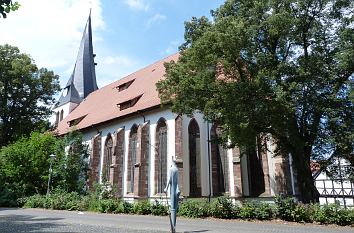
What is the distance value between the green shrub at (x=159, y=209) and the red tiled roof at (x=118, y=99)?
26.2ft

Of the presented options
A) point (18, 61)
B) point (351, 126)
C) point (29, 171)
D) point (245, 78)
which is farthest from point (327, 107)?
point (18, 61)

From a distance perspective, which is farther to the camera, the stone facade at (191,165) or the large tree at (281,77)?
the stone facade at (191,165)

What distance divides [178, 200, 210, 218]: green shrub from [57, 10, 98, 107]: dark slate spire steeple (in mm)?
28849

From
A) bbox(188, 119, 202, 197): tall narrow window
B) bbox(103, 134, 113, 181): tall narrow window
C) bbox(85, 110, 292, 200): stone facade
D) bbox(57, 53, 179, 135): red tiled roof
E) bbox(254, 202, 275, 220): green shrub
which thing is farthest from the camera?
bbox(103, 134, 113, 181): tall narrow window

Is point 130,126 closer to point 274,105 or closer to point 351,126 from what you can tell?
point 274,105

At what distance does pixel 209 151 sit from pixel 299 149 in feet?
27.2

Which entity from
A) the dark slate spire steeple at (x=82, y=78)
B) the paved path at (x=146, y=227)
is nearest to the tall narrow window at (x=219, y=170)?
the paved path at (x=146, y=227)

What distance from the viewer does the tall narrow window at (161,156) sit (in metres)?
23.1

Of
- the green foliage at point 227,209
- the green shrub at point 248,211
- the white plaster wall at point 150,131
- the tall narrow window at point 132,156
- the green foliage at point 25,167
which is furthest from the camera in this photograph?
the green foliage at point 25,167

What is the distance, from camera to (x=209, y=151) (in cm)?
2283

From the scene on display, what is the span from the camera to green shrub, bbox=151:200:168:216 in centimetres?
1714

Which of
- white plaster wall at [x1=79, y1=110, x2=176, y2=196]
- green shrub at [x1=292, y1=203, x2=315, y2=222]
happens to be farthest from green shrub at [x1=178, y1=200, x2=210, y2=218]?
white plaster wall at [x1=79, y1=110, x2=176, y2=196]

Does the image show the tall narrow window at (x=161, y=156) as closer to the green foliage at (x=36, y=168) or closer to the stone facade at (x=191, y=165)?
the stone facade at (x=191, y=165)

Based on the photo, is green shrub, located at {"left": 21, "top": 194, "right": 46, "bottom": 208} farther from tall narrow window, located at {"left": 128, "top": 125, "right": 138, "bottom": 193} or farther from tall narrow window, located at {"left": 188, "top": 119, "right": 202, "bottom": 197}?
tall narrow window, located at {"left": 188, "top": 119, "right": 202, "bottom": 197}
